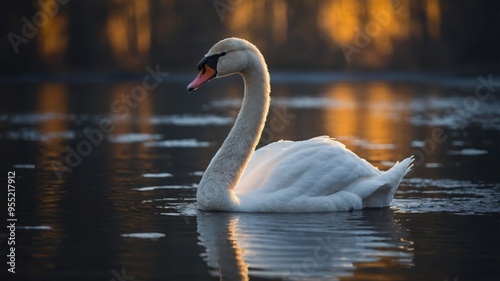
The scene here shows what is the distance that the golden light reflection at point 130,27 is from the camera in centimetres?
6612

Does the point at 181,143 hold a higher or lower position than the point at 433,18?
lower

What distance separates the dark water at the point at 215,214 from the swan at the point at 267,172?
15cm

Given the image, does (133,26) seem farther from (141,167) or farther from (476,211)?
(476,211)

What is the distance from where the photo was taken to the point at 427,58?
61.5 meters

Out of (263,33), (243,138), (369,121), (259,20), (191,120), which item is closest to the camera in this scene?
(243,138)

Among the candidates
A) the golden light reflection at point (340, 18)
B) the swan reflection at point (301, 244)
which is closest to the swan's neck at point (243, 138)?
the swan reflection at point (301, 244)

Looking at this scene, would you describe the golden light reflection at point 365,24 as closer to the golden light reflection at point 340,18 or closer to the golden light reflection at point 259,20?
the golden light reflection at point 340,18

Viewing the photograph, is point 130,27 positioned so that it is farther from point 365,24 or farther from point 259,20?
point 365,24

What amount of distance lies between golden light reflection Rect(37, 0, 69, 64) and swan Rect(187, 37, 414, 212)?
51.2 metres

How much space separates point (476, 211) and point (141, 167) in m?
5.48

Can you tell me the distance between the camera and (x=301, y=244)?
8.92 metres

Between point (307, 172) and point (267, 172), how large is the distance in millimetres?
416

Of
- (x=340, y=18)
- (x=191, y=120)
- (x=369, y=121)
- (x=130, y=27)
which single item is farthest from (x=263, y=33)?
(x=369, y=121)

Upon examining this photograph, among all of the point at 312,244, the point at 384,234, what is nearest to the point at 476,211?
the point at 384,234
